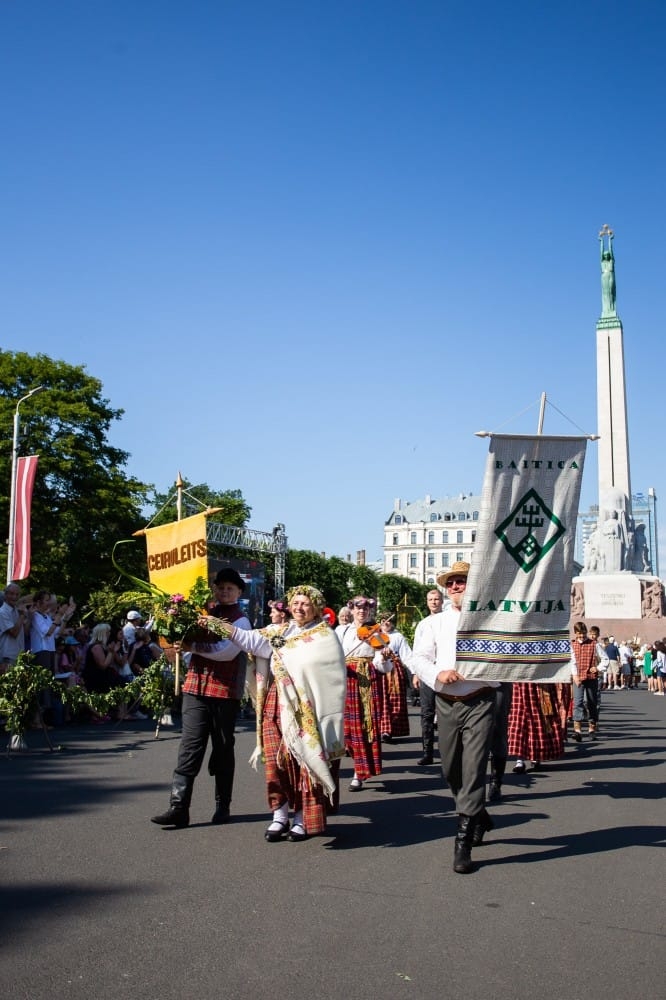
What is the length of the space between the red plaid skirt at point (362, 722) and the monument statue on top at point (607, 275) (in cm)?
3892

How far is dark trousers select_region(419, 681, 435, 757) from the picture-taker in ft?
39.0

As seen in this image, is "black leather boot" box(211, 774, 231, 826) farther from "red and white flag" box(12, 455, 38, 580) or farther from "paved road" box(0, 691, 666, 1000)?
"red and white flag" box(12, 455, 38, 580)

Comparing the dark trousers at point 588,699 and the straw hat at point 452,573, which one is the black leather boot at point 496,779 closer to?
the straw hat at point 452,573

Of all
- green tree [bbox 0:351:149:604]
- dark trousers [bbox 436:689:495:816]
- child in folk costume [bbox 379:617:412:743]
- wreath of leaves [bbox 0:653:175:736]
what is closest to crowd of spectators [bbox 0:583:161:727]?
wreath of leaves [bbox 0:653:175:736]

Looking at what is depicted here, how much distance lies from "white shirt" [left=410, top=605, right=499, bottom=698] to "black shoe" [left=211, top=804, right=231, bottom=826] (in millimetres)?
1839

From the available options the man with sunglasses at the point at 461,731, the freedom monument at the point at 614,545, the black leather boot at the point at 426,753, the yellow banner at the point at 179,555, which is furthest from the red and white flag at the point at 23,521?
the freedom monument at the point at 614,545

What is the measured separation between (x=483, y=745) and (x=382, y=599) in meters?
101

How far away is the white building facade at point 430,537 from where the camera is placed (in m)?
138

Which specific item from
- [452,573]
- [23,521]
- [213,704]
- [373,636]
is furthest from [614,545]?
[213,704]

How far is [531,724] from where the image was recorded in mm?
11312

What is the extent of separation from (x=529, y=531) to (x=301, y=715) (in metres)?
2.00

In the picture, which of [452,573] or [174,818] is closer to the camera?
[174,818]

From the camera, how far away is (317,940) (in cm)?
471

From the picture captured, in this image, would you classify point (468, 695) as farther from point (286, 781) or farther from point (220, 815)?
point (220, 815)
